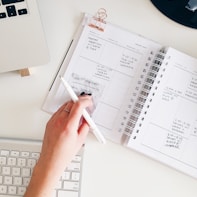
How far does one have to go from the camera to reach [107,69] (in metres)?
0.86

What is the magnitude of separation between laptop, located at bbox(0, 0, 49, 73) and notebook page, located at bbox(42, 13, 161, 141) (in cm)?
8

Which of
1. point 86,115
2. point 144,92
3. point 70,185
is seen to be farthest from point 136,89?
point 70,185

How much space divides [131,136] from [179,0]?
301 mm

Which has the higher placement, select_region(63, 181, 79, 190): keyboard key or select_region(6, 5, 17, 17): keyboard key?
select_region(6, 5, 17, 17): keyboard key

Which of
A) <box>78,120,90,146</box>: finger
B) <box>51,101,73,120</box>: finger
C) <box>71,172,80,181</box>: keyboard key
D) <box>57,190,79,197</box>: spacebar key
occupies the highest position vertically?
<box>51,101,73,120</box>: finger

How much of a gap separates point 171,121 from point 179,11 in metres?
0.23

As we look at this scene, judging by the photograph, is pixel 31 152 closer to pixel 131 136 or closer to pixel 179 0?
pixel 131 136

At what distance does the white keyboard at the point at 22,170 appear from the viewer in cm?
83

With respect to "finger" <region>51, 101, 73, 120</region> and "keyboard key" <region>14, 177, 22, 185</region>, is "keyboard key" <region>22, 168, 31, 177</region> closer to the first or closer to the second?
"keyboard key" <region>14, 177, 22, 185</region>

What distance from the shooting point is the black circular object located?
87 centimetres

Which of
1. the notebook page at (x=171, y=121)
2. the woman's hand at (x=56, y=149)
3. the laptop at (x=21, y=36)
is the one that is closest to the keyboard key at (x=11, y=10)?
the laptop at (x=21, y=36)

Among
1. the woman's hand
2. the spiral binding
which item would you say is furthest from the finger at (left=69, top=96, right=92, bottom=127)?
the spiral binding

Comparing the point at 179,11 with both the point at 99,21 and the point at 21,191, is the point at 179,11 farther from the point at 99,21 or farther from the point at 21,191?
the point at 21,191

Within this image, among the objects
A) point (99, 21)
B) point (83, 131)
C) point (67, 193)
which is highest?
point (99, 21)
